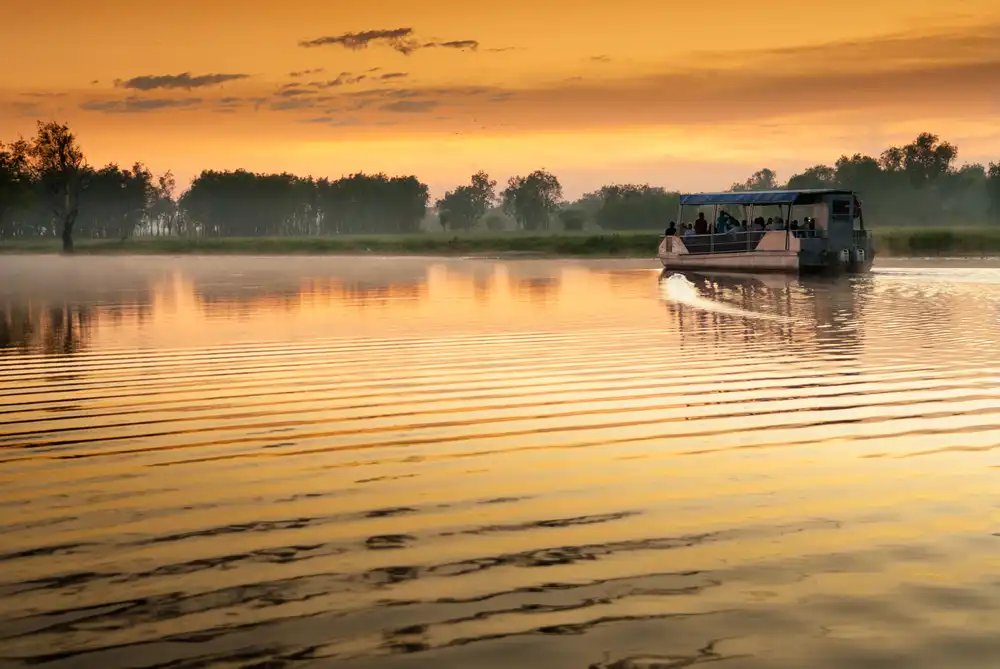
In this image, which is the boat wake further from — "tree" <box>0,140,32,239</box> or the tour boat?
"tree" <box>0,140,32,239</box>

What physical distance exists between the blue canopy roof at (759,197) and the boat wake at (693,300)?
263 inches

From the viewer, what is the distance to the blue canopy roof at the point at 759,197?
5212 cm

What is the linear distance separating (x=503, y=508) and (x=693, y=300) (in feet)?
88.6

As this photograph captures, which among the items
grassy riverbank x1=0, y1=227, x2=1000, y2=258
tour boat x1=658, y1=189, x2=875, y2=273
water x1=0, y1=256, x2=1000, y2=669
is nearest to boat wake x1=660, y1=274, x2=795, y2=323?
tour boat x1=658, y1=189, x2=875, y2=273

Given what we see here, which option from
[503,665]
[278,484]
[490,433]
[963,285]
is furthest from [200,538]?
[963,285]

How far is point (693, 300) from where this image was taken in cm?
3478

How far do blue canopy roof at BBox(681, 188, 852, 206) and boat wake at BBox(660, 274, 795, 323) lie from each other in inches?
263

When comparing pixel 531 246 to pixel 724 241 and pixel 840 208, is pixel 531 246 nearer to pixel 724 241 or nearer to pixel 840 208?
pixel 724 241

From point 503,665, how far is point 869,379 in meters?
11.3

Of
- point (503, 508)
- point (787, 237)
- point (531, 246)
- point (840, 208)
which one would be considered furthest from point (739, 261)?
point (531, 246)

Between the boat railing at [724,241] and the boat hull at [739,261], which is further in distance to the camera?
the boat railing at [724,241]

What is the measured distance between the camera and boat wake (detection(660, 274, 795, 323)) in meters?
28.4

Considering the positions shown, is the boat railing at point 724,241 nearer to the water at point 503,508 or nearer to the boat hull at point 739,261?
the boat hull at point 739,261

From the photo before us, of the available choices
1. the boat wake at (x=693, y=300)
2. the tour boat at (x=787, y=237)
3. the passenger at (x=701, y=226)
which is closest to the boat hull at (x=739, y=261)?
the tour boat at (x=787, y=237)
